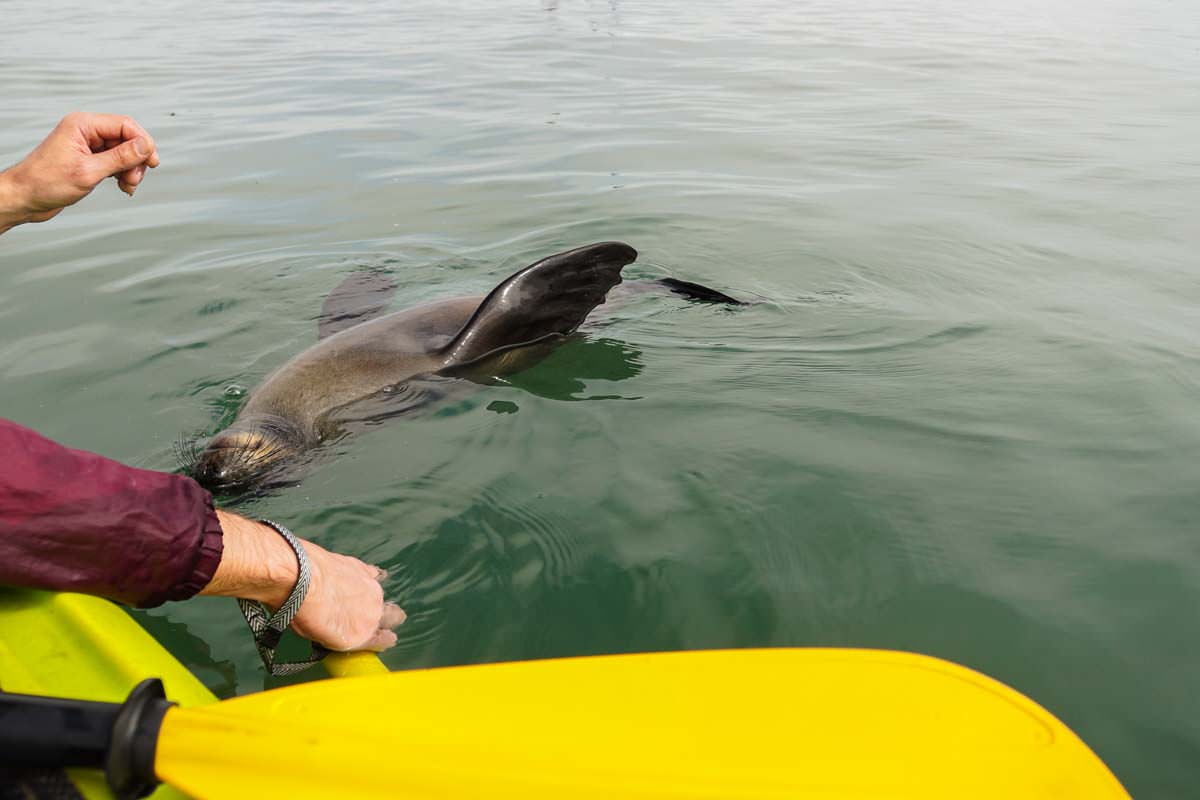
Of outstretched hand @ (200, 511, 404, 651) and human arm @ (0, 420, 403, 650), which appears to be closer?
human arm @ (0, 420, 403, 650)

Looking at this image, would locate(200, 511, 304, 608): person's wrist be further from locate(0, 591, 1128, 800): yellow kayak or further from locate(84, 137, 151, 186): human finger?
locate(84, 137, 151, 186): human finger

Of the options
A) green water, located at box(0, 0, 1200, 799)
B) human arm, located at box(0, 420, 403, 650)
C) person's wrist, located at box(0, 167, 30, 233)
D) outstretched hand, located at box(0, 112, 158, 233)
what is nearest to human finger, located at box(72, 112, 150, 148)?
outstretched hand, located at box(0, 112, 158, 233)

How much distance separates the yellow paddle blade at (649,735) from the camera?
175 centimetres

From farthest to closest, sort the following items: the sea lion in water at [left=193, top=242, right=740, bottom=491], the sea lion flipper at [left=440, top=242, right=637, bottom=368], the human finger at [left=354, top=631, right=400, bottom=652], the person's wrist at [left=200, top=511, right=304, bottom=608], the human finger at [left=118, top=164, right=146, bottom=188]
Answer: the sea lion flipper at [left=440, top=242, right=637, bottom=368], the sea lion in water at [left=193, top=242, right=740, bottom=491], the human finger at [left=118, top=164, right=146, bottom=188], the human finger at [left=354, top=631, right=400, bottom=652], the person's wrist at [left=200, top=511, right=304, bottom=608]

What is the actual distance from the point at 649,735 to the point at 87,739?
40.4 inches

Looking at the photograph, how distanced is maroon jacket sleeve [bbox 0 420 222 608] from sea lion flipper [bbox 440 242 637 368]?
236 centimetres

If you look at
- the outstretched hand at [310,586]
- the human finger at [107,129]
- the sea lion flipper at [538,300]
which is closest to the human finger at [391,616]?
the outstretched hand at [310,586]

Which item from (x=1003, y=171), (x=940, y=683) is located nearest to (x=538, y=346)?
(x=940, y=683)

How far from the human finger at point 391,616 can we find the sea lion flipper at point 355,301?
2.65 meters

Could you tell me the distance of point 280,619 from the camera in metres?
2.41

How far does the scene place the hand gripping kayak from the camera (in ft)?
7.84

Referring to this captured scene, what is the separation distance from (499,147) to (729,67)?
627 cm

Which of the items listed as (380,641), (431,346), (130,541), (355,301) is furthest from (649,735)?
(355,301)

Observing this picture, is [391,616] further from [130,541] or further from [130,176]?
[130,176]
